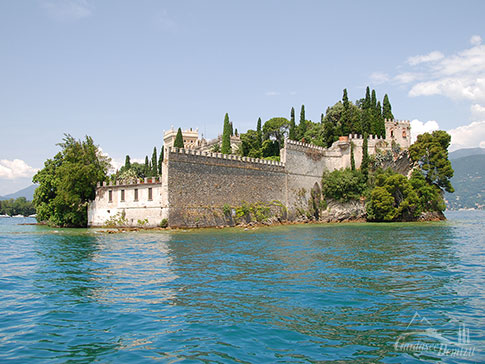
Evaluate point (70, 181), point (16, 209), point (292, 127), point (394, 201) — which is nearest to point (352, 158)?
point (394, 201)

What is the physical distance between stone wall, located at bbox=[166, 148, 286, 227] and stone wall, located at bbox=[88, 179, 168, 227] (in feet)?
4.47

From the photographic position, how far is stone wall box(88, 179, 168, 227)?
106ft

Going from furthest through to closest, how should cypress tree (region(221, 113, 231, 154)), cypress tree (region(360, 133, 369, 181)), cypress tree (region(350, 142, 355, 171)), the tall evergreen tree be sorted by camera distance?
cypress tree (region(221, 113, 231, 154)), the tall evergreen tree, cypress tree (region(350, 142, 355, 171)), cypress tree (region(360, 133, 369, 181))

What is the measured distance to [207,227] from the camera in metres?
33.5

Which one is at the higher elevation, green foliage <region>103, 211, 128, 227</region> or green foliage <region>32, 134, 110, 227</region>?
green foliage <region>32, 134, 110, 227</region>

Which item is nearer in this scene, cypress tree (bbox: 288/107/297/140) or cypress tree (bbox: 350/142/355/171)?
cypress tree (bbox: 350/142/355/171)

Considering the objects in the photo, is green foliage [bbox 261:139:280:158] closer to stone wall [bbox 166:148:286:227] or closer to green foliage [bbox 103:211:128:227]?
stone wall [bbox 166:148:286:227]

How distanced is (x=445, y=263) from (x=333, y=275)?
15.6 ft

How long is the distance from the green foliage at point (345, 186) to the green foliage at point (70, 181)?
80.7ft

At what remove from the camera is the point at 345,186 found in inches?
1759

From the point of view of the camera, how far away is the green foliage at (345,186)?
146 ft

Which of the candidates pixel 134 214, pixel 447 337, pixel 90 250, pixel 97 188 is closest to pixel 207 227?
pixel 134 214

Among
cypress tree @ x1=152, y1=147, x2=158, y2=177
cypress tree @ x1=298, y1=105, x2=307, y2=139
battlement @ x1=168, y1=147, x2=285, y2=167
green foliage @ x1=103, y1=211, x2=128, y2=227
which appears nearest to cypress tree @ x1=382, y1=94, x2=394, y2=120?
cypress tree @ x1=298, y1=105, x2=307, y2=139

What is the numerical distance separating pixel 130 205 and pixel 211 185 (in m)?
7.16
